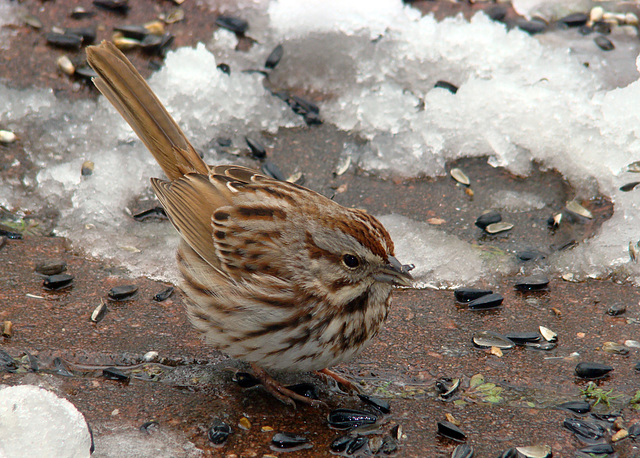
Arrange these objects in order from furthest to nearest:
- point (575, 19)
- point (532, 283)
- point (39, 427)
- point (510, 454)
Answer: point (575, 19), point (532, 283), point (510, 454), point (39, 427)

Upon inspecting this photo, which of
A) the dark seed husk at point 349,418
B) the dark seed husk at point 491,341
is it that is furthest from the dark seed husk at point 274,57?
the dark seed husk at point 349,418

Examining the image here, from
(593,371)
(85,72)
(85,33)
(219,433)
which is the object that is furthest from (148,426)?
(85,33)

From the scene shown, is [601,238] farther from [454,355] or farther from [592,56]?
[592,56]

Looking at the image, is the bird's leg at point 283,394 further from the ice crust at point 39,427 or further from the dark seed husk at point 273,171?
the dark seed husk at point 273,171

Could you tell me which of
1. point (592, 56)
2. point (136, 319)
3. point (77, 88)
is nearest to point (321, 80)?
point (77, 88)

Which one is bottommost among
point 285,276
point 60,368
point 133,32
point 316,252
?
point 60,368

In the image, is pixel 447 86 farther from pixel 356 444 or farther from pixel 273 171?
pixel 356 444
